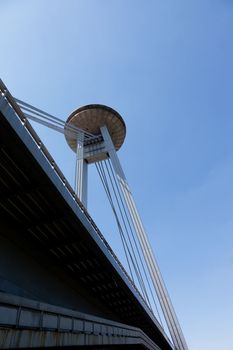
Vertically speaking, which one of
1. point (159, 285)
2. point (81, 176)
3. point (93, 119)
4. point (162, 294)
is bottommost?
point (162, 294)

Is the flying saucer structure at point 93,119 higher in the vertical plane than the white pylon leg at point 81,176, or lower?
higher

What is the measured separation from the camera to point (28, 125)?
804 centimetres

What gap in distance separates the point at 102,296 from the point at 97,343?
8079 mm

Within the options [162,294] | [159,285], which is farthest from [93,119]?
[162,294]

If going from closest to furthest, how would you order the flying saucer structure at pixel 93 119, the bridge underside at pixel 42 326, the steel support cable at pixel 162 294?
the bridge underside at pixel 42 326 → the steel support cable at pixel 162 294 → the flying saucer structure at pixel 93 119

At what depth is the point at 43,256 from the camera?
37.8ft

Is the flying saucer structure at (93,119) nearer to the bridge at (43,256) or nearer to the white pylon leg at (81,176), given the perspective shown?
the white pylon leg at (81,176)

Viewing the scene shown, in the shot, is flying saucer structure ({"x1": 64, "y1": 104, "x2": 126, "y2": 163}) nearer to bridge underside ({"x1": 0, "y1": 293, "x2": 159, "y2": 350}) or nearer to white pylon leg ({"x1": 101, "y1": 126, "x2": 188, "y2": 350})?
white pylon leg ({"x1": 101, "y1": 126, "x2": 188, "y2": 350})

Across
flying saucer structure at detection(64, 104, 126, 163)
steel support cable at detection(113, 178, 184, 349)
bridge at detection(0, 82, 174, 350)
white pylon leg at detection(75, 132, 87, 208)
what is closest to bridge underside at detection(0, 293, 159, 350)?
bridge at detection(0, 82, 174, 350)

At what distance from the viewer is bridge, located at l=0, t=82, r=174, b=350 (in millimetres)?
6227

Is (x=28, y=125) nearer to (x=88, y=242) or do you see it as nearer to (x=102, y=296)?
(x=88, y=242)

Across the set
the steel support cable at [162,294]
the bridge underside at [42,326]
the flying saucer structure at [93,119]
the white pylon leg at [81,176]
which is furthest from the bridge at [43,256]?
the flying saucer structure at [93,119]

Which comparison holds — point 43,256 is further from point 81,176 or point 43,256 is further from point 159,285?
point 159,285

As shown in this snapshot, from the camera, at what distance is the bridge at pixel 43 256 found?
245 inches
